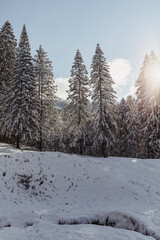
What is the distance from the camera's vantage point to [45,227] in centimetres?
810

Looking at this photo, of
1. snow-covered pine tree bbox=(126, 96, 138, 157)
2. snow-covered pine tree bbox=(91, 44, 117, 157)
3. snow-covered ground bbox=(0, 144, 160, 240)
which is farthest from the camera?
snow-covered pine tree bbox=(126, 96, 138, 157)

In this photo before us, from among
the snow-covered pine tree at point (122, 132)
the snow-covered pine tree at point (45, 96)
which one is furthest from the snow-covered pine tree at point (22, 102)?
the snow-covered pine tree at point (122, 132)

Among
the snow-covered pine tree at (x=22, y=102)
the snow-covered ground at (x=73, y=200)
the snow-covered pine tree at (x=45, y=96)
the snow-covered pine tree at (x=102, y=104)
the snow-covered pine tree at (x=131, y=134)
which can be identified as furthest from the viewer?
the snow-covered pine tree at (x=131, y=134)

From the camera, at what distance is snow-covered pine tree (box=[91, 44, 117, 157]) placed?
25516 mm

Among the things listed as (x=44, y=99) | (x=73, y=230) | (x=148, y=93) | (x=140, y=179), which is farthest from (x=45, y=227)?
(x=148, y=93)

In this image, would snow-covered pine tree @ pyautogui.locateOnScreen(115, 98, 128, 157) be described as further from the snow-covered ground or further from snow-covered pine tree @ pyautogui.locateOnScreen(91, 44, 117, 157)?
the snow-covered ground

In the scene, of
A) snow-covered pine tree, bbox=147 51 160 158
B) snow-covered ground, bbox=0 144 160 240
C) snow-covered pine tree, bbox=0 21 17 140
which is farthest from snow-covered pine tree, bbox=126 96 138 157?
snow-covered pine tree, bbox=0 21 17 140

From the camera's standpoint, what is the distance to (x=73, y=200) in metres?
11.8

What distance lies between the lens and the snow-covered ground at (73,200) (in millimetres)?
8023

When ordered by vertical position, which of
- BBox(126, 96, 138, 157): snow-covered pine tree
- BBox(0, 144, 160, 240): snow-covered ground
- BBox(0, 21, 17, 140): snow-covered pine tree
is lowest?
BBox(0, 144, 160, 240): snow-covered ground

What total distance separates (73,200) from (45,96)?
18520mm

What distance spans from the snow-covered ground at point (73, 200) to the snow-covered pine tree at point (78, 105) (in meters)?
9.30

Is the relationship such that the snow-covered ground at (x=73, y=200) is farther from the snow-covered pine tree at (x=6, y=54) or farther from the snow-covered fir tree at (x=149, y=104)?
the snow-covered pine tree at (x=6, y=54)

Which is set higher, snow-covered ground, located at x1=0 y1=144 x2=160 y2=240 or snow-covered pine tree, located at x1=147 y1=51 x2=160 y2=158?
snow-covered pine tree, located at x1=147 y1=51 x2=160 y2=158
